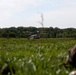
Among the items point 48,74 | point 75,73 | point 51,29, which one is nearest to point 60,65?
point 48,74

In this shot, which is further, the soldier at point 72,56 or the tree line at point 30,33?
the tree line at point 30,33

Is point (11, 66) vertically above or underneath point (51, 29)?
above

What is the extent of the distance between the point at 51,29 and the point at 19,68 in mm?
73767

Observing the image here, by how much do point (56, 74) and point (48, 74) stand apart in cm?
19

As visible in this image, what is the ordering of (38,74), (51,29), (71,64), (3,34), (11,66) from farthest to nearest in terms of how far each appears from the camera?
(51,29) → (3,34) → (71,64) → (11,66) → (38,74)

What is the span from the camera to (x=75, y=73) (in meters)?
3.76

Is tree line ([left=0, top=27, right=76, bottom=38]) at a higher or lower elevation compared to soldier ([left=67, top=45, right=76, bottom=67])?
lower

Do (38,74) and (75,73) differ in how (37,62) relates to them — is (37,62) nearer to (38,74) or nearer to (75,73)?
(38,74)

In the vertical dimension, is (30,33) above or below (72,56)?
below

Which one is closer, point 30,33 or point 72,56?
point 72,56

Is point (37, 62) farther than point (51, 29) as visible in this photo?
No

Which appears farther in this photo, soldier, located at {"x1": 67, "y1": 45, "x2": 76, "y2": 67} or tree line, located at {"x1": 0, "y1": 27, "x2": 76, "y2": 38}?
tree line, located at {"x1": 0, "y1": 27, "x2": 76, "y2": 38}

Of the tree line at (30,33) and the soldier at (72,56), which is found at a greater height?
the soldier at (72,56)

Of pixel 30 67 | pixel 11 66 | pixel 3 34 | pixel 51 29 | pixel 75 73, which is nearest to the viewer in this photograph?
pixel 75 73
